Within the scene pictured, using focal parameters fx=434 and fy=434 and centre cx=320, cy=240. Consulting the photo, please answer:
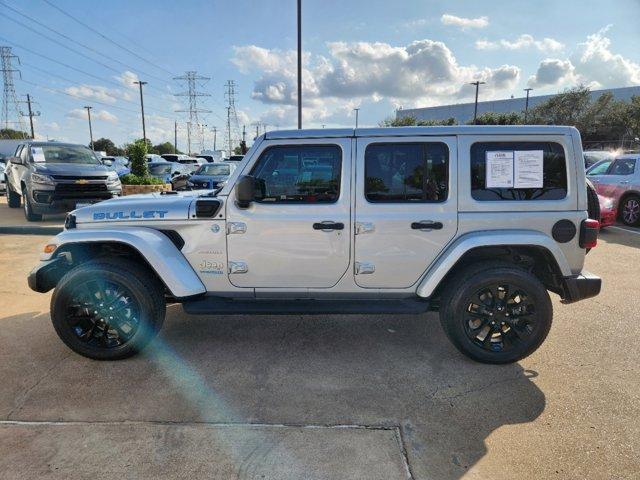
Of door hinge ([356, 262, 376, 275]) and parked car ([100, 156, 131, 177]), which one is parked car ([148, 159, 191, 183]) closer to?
parked car ([100, 156, 131, 177])

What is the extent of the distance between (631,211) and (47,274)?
36.3 feet

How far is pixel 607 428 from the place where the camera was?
Answer: 2721mm

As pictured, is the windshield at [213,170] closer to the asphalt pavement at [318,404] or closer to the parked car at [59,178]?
the parked car at [59,178]

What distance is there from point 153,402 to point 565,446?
2.63 meters

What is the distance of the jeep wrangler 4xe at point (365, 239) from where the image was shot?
340 cm

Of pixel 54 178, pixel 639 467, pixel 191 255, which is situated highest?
pixel 54 178

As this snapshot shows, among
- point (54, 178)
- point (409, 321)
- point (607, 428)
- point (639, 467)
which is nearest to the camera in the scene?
point (639, 467)

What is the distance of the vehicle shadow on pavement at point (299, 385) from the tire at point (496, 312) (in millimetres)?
178

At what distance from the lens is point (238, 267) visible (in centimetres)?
355

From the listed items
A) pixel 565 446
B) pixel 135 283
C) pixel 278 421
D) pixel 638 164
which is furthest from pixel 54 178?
pixel 638 164

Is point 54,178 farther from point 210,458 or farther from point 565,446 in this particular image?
point 565,446

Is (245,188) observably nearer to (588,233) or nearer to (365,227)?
(365,227)

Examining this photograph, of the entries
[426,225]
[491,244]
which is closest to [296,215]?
[426,225]

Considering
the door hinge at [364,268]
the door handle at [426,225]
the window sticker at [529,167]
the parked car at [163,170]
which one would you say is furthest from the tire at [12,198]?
the window sticker at [529,167]
